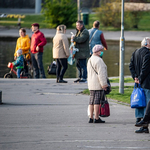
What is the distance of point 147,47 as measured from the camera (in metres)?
7.14

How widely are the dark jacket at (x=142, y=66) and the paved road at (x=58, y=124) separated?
82 cm

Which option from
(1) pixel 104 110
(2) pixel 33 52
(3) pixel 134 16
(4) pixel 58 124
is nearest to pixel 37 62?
(2) pixel 33 52

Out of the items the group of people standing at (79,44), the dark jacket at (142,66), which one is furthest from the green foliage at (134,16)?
the dark jacket at (142,66)

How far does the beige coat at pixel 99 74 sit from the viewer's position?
7375 mm

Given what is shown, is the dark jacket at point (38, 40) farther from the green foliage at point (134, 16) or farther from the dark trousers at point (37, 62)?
the green foliage at point (134, 16)

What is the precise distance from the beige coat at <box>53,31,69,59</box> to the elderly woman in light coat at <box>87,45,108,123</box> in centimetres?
508

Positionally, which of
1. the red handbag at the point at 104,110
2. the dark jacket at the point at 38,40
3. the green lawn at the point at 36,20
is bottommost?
Result: the red handbag at the point at 104,110

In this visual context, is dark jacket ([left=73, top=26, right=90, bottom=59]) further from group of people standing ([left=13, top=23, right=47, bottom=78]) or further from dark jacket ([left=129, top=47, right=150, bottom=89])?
dark jacket ([left=129, top=47, right=150, bottom=89])

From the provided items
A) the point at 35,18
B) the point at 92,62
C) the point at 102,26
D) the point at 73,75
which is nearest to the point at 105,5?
the point at 102,26

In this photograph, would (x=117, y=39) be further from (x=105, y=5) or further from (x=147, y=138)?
(x=147, y=138)

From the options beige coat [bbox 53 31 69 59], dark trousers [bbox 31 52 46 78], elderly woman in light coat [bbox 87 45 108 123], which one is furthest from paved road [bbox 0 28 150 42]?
elderly woman in light coat [bbox 87 45 108 123]

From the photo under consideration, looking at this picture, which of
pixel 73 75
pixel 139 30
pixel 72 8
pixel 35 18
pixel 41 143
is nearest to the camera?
pixel 41 143

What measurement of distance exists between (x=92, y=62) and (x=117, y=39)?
25054 millimetres

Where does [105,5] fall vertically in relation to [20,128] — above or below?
above
